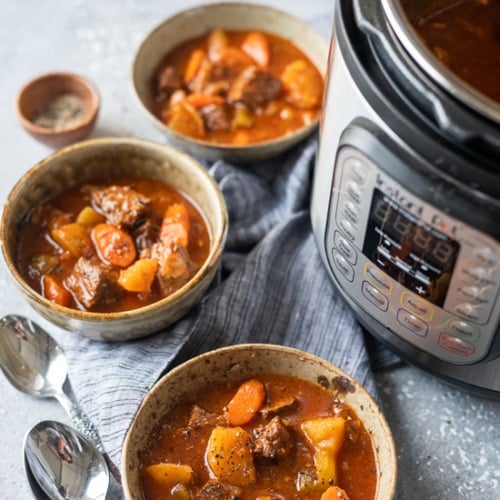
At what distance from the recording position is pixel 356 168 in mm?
1380

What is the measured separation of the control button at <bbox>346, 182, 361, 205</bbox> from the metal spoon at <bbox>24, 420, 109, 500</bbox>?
0.65 metres

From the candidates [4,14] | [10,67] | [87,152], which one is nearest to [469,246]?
[87,152]

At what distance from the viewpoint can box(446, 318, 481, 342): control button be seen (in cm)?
140

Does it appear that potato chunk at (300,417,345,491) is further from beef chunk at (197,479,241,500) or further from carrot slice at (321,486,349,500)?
beef chunk at (197,479,241,500)

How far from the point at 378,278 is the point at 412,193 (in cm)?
25

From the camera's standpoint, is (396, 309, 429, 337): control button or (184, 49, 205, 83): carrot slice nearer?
(396, 309, 429, 337): control button

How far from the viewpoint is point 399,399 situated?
1.68m

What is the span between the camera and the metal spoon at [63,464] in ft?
Answer: 4.89

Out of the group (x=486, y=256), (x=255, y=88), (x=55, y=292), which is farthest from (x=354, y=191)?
(x=255, y=88)

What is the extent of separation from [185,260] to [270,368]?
282 mm

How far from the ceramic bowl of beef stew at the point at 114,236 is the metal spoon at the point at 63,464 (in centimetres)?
21

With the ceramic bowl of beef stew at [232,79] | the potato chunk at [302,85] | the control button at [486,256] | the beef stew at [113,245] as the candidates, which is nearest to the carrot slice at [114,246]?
the beef stew at [113,245]

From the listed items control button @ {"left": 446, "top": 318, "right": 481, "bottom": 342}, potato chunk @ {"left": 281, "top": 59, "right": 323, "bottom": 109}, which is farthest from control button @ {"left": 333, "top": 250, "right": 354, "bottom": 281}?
potato chunk @ {"left": 281, "top": 59, "right": 323, "bottom": 109}

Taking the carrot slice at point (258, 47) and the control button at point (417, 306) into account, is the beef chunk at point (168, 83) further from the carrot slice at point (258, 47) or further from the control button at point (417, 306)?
the control button at point (417, 306)
